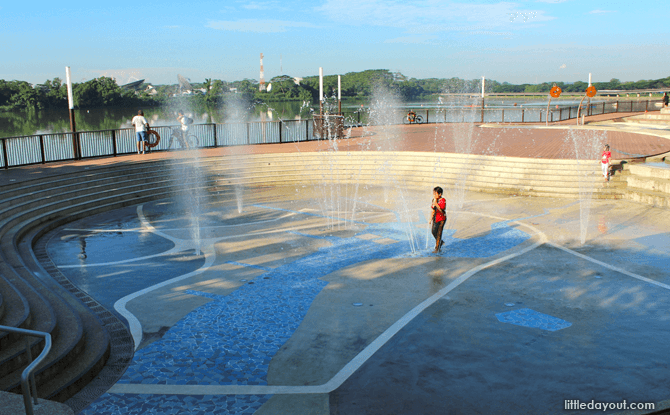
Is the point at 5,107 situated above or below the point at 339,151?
above

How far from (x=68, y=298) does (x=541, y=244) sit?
32.9 feet

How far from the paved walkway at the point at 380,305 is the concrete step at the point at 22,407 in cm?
122

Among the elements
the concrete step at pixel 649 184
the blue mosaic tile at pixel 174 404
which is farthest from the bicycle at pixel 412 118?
the blue mosaic tile at pixel 174 404

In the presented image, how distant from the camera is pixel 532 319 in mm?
7867

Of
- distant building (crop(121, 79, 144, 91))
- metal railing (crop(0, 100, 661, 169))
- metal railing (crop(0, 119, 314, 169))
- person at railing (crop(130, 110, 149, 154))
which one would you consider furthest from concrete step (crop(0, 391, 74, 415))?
distant building (crop(121, 79, 144, 91))

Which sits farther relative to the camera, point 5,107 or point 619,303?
point 5,107

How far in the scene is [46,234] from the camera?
13562 mm

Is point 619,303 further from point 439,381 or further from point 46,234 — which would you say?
point 46,234

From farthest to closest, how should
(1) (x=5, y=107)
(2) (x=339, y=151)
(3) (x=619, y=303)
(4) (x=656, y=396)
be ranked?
(1) (x=5, y=107), (2) (x=339, y=151), (3) (x=619, y=303), (4) (x=656, y=396)

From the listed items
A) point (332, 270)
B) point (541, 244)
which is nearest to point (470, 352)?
point (332, 270)

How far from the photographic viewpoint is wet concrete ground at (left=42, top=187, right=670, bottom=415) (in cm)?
589

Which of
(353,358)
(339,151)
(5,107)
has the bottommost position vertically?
(353,358)

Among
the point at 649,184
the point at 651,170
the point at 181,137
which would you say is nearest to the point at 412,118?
the point at 181,137

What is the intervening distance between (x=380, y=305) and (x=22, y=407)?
215 inches
